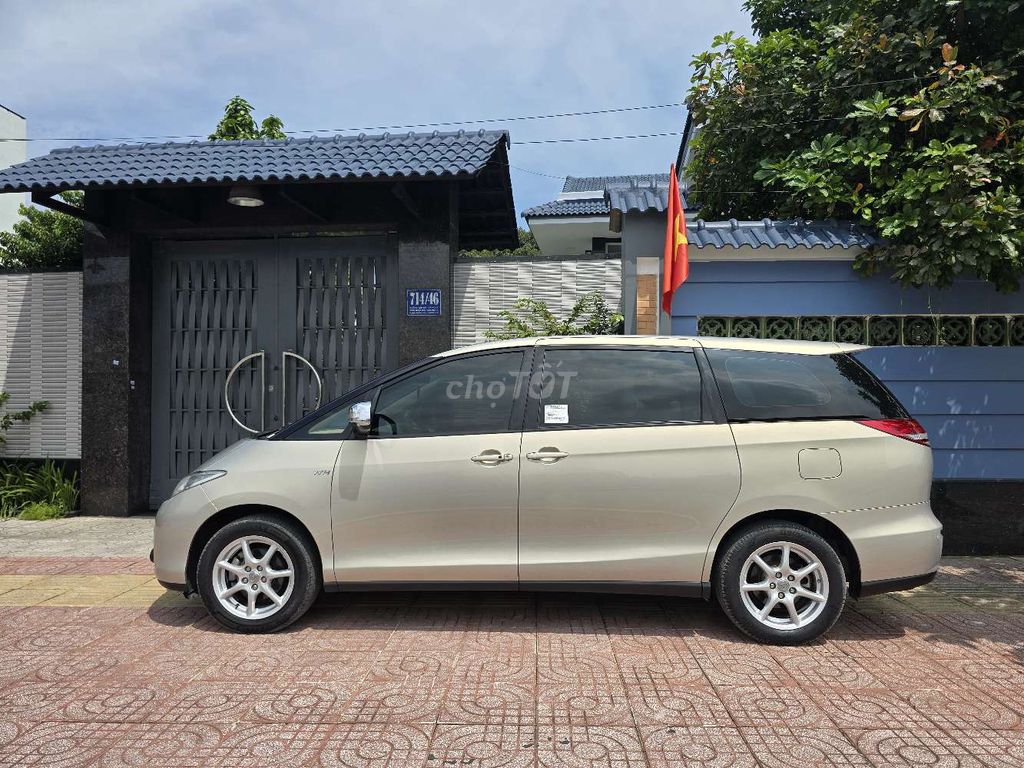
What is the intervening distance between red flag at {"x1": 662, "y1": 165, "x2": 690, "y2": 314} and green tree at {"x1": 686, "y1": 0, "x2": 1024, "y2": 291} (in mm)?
1381

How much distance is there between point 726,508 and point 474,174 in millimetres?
4092

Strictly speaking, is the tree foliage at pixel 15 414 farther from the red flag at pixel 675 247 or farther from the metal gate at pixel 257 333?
the red flag at pixel 675 247

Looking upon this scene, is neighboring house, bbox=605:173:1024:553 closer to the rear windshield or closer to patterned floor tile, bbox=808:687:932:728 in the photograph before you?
the rear windshield

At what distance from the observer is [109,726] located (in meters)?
3.05

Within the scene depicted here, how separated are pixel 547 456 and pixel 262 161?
4.83 m

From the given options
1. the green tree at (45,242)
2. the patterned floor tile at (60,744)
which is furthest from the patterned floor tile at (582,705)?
the green tree at (45,242)

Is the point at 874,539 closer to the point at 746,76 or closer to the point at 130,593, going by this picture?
the point at 130,593

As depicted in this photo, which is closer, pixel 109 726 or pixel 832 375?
pixel 109 726

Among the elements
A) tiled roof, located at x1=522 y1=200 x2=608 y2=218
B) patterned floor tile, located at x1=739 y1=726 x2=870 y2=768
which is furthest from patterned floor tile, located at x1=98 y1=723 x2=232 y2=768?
tiled roof, located at x1=522 y1=200 x2=608 y2=218

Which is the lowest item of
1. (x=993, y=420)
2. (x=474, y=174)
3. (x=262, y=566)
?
(x=262, y=566)

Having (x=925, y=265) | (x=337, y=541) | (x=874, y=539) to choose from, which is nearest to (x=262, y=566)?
(x=337, y=541)

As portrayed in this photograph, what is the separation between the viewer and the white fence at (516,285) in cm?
734

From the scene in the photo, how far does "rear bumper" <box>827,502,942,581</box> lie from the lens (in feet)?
13.1

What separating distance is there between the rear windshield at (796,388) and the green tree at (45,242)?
1081 cm
